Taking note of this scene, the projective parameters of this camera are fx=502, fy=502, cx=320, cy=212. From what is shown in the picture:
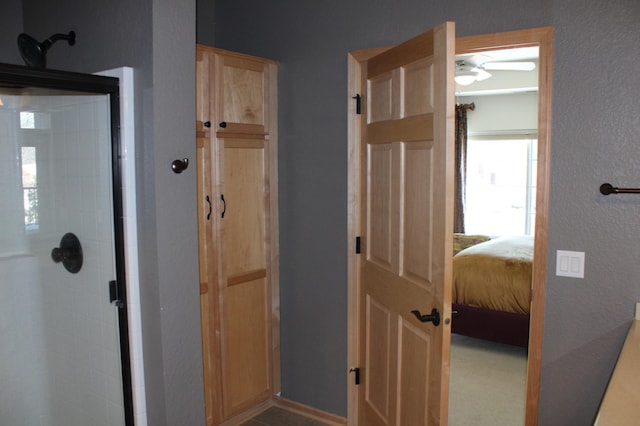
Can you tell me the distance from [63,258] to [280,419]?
164cm

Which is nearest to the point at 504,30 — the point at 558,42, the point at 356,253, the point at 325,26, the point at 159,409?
the point at 558,42

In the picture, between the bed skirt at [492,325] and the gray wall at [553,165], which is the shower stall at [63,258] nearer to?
the gray wall at [553,165]

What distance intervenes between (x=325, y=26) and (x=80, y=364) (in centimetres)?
218

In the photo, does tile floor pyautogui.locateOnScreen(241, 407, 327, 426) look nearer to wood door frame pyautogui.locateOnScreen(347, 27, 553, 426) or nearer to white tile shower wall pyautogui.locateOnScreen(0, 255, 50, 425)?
white tile shower wall pyautogui.locateOnScreen(0, 255, 50, 425)

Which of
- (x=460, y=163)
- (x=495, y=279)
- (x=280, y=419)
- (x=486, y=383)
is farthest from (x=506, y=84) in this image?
(x=280, y=419)

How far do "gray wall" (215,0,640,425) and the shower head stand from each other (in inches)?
47.6

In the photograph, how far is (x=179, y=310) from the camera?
2057 mm

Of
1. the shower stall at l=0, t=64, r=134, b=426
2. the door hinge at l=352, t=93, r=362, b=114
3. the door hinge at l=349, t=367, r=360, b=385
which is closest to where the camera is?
the shower stall at l=0, t=64, r=134, b=426

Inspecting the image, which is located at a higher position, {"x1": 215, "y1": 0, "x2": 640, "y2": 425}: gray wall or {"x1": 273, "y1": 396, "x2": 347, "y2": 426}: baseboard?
{"x1": 215, "y1": 0, "x2": 640, "y2": 425}: gray wall

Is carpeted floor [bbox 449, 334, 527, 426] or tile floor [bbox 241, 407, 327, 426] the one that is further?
carpeted floor [bbox 449, 334, 527, 426]

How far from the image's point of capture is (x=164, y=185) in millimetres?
1953

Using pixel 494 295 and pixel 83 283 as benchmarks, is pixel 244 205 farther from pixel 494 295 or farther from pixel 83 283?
pixel 494 295

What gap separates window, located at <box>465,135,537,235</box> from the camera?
757 cm

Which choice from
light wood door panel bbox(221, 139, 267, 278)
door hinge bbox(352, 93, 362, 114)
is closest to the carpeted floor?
light wood door panel bbox(221, 139, 267, 278)
